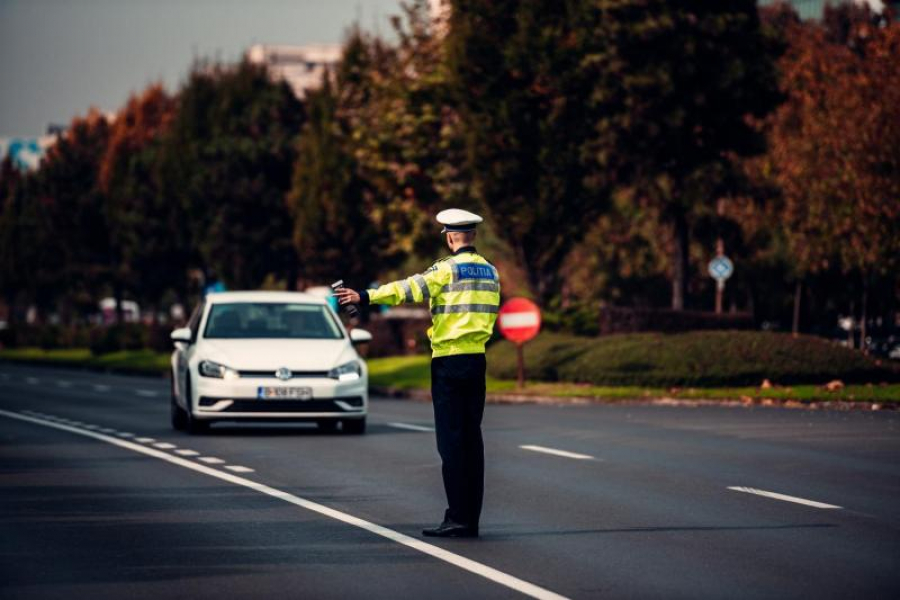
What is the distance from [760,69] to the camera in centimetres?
3984

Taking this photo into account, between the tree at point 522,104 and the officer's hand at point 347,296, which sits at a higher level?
the tree at point 522,104

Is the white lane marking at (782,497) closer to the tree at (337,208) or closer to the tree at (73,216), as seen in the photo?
the tree at (337,208)

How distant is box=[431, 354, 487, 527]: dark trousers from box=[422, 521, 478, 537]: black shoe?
0.03 meters

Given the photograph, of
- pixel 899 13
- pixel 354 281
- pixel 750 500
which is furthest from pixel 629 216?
pixel 750 500

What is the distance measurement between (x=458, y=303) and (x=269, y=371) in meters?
9.47

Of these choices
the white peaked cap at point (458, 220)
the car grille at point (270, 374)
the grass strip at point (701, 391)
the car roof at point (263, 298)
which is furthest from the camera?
the grass strip at point (701, 391)

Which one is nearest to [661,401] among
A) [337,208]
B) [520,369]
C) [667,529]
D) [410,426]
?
[520,369]

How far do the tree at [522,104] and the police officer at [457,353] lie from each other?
1184 inches

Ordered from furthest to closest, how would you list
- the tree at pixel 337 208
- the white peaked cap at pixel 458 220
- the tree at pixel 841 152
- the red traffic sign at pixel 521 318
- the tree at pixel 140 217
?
1. the tree at pixel 140 217
2. the tree at pixel 337 208
3. the tree at pixel 841 152
4. the red traffic sign at pixel 521 318
5. the white peaked cap at pixel 458 220

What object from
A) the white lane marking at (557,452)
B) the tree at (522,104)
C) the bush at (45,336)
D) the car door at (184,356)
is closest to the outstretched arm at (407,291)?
the white lane marking at (557,452)

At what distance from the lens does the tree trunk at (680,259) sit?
133 feet

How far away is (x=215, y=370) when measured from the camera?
20703mm

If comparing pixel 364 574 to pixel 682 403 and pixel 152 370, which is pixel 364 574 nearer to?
pixel 682 403

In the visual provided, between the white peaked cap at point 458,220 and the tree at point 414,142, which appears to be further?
the tree at point 414,142
